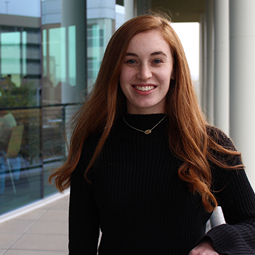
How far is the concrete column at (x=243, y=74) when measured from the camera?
447 cm

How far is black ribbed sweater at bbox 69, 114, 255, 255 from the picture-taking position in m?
1.56

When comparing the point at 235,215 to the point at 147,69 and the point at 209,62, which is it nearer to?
the point at 147,69

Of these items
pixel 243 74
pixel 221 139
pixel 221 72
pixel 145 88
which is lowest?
pixel 221 139

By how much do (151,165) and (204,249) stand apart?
16.4 inches

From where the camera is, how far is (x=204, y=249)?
137 cm

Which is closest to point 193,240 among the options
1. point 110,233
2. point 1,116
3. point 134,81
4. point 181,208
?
point 181,208

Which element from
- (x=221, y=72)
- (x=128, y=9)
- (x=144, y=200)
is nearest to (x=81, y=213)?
(x=144, y=200)

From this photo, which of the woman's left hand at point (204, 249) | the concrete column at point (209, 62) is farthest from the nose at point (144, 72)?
the concrete column at point (209, 62)

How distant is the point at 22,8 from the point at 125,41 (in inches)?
202

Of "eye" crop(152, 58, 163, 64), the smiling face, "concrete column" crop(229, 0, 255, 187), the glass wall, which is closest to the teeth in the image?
the smiling face

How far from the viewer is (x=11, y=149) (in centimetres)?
615

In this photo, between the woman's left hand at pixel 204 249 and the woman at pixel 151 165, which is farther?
the woman at pixel 151 165

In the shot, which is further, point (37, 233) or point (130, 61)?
point (37, 233)

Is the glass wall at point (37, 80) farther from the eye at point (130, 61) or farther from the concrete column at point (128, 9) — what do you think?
the eye at point (130, 61)
